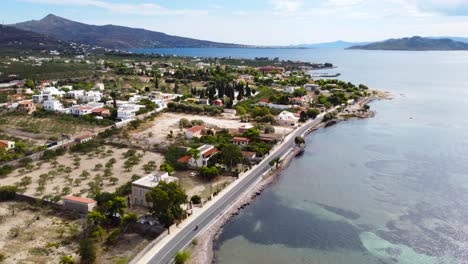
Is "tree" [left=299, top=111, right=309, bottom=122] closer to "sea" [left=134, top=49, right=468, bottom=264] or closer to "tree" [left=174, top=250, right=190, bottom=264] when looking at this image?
"sea" [left=134, top=49, right=468, bottom=264]

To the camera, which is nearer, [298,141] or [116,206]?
[116,206]

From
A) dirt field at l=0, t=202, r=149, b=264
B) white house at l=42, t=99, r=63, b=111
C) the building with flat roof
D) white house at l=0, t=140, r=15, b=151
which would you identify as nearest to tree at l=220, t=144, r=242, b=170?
the building with flat roof

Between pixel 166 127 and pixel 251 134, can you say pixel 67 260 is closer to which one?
pixel 251 134

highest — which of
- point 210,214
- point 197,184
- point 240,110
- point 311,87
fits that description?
point 311,87

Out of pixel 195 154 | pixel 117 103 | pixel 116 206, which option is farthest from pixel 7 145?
pixel 117 103

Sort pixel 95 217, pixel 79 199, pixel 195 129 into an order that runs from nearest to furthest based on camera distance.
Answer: pixel 95 217 → pixel 79 199 → pixel 195 129

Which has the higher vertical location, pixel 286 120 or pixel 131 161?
pixel 286 120
